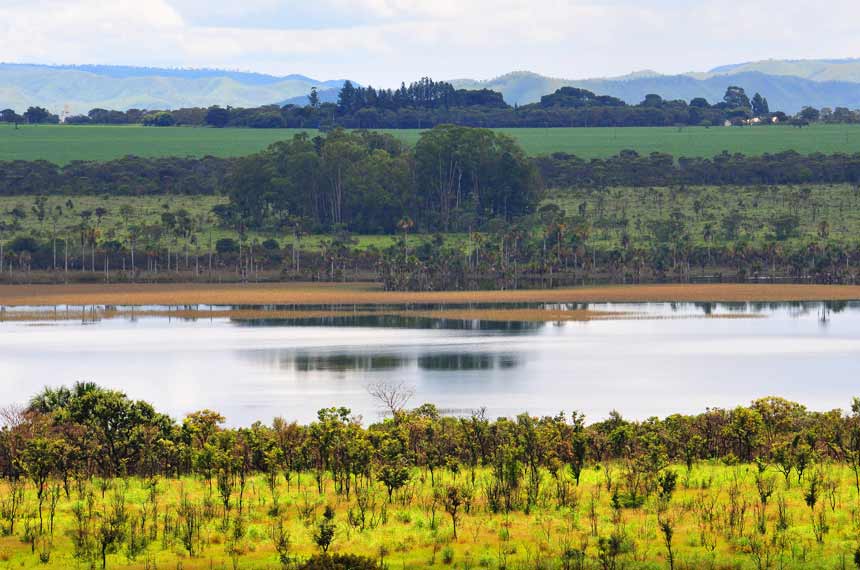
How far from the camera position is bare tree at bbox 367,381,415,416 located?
181 feet

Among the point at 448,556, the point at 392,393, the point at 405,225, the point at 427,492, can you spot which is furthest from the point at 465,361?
the point at 405,225

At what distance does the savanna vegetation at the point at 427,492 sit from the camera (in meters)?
26.8

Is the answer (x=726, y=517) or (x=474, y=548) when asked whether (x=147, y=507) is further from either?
(x=726, y=517)

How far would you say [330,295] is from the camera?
12019 cm

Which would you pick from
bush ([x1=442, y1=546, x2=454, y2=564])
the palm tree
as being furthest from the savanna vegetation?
the palm tree

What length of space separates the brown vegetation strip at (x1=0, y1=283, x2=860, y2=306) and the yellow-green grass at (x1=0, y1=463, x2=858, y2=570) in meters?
79.6

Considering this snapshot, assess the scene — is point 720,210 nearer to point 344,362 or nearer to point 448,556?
point 344,362

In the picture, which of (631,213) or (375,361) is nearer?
(375,361)

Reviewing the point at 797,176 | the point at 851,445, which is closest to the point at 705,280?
the point at 797,176

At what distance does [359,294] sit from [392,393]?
64.8 metres

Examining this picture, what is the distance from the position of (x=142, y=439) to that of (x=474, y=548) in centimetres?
1383

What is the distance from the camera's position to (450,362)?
234 feet

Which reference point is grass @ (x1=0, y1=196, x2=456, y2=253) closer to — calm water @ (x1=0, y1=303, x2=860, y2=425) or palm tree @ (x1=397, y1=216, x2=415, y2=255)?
palm tree @ (x1=397, y1=216, x2=415, y2=255)

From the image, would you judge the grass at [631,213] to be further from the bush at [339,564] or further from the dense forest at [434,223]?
the bush at [339,564]
